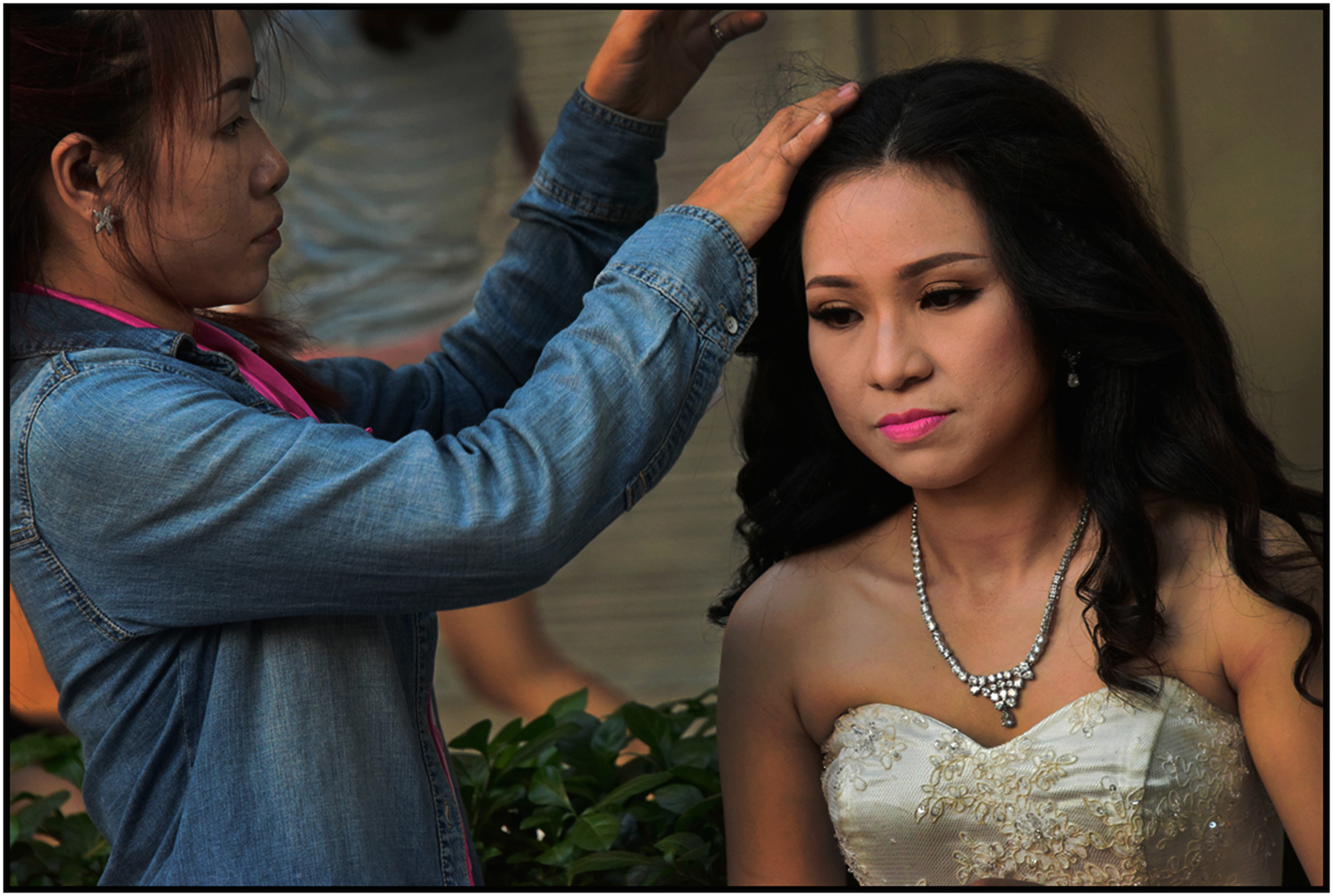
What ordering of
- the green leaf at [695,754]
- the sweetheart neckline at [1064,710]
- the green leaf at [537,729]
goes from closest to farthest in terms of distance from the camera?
1. the sweetheart neckline at [1064,710]
2. the green leaf at [695,754]
3. the green leaf at [537,729]

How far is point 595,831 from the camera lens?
1943 mm

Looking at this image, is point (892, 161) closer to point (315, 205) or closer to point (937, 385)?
point (937, 385)

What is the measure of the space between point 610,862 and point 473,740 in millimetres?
554

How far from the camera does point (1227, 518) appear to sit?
1.77 meters

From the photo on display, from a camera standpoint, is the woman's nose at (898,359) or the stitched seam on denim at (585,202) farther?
the stitched seam on denim at (585,202)

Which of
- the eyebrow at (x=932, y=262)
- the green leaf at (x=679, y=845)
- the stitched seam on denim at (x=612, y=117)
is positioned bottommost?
the green leaf at (x=679, y=845)

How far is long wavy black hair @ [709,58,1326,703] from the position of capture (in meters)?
1.70

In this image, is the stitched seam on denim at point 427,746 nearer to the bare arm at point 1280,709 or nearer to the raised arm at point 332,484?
the raised arm at point 332,484

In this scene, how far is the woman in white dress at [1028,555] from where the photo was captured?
1674 mm

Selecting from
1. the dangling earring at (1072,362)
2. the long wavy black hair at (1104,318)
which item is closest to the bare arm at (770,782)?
the long wavy black hair at (1104,318)

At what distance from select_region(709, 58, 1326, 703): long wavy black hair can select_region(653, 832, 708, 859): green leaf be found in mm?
753

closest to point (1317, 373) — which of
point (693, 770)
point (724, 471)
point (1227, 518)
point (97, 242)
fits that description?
point (724, 471)

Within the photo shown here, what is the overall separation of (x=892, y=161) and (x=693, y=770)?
1.16 meters

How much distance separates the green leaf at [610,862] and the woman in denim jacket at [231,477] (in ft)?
1.19
